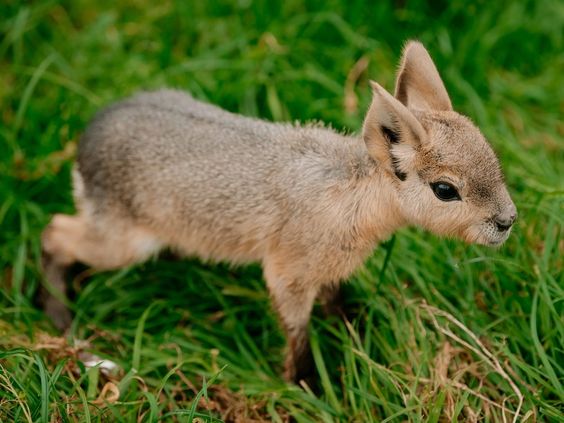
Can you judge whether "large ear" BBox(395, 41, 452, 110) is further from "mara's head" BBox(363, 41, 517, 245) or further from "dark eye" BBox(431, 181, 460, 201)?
"dark eye" BBox(431, 181, 460, 201)

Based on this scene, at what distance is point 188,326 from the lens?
455 centimetres

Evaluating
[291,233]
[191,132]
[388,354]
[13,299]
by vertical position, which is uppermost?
[191,132]

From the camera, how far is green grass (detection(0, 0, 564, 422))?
3799 millimetres

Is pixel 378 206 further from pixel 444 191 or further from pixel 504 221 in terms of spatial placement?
pixel 504 221

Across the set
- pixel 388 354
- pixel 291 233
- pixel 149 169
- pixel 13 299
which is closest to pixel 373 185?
pixel 291 233

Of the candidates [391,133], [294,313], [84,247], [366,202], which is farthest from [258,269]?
[391,133]

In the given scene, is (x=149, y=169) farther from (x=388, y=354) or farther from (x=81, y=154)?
(x=388, y=354)

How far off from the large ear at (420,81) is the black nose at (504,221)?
69 centimetres

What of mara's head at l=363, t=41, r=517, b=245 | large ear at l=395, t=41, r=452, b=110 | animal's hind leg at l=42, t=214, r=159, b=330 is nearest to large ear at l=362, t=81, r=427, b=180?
mara's head at l=363, t=41, r=517, b=245

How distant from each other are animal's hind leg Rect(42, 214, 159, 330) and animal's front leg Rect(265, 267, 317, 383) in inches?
33.9

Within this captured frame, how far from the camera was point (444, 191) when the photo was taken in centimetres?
343

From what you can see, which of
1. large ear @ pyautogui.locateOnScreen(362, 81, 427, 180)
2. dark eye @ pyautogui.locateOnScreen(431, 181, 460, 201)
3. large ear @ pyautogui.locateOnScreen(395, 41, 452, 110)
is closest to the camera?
large ear @ pyautogui.locateOnScreen(362, 81, 427, 180)

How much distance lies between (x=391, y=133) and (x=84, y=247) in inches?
82.2

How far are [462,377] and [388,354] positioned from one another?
420 mm
